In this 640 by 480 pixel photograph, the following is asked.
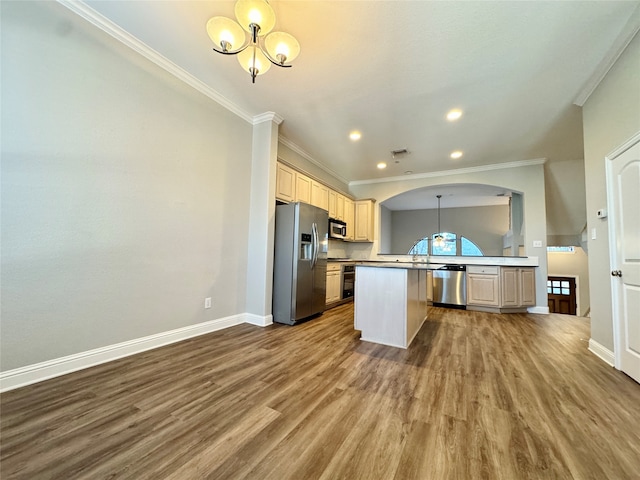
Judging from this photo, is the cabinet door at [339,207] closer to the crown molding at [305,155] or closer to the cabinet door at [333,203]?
the cabinet door at [333,203]

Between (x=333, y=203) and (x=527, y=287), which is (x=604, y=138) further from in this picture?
(x=333, y=203)

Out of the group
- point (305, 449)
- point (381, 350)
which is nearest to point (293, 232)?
point (381, 350)

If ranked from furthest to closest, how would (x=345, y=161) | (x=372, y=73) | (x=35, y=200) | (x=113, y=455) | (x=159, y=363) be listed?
(x=345, y=161), (x=372, y=73), (x=159, y=363), (x=35, y=200), (x=113, y=455)

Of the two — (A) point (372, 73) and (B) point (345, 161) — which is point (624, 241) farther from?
(B) point (345, 161)

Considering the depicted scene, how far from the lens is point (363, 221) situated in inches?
247

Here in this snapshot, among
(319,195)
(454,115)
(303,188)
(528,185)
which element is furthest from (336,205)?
(528,185)

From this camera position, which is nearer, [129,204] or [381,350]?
[129,204]

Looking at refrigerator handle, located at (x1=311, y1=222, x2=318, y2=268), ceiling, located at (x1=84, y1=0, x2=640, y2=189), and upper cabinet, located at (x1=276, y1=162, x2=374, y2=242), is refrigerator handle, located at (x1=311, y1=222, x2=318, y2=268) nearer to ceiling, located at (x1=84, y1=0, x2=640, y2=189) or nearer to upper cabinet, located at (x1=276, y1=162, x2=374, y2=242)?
upper cabinet, located at (x1=276, y1=162, x2=374, y2=242)

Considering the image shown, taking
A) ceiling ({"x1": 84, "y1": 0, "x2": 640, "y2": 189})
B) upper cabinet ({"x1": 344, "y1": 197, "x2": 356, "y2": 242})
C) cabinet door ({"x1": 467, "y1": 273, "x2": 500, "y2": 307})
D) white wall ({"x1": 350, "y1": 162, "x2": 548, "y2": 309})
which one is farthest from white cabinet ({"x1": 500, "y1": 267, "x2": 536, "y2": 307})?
upper cabinet ({"x1": 344, "y1": 197, "x2": 356, "y2": 242})

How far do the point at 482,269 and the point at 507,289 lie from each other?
0.52 metres

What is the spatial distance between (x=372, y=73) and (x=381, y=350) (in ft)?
9.65

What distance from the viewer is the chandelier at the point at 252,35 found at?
5.65 ft

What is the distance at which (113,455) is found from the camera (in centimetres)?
122

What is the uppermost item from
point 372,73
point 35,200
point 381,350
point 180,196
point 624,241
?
point 372,73
